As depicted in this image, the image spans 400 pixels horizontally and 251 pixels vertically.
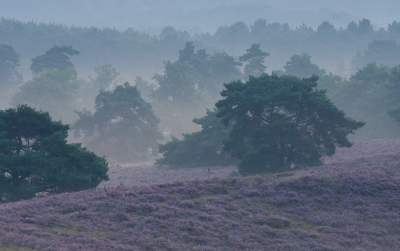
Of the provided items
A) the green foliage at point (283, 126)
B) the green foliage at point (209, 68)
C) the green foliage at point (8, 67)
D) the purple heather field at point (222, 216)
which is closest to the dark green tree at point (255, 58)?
the green foliage at point (209, 68)

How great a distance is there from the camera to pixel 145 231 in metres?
12.2

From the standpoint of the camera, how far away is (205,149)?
39.4 metres

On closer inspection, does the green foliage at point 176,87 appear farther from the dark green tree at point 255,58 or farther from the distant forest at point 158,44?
the distant forest at point 158,44

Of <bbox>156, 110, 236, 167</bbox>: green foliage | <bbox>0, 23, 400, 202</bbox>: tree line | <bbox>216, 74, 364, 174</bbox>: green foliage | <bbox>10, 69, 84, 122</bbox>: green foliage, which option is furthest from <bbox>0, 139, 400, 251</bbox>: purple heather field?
<bbox>10, 69, 84, 122</bbox>: green foliage

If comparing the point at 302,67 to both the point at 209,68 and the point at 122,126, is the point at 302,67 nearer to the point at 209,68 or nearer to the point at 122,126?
the point at 209,68

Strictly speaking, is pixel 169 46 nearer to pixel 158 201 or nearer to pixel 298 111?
pixel 298 111

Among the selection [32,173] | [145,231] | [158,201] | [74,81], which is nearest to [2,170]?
[32,173]

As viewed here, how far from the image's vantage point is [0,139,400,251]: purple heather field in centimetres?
1147

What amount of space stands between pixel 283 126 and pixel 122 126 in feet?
110

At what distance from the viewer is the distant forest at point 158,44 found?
12825 cm

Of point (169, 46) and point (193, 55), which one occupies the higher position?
point (169, 46)

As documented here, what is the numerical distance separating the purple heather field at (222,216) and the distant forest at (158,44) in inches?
4326

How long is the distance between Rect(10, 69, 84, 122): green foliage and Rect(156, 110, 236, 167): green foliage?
41062 mm

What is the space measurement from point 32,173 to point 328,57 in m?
140
